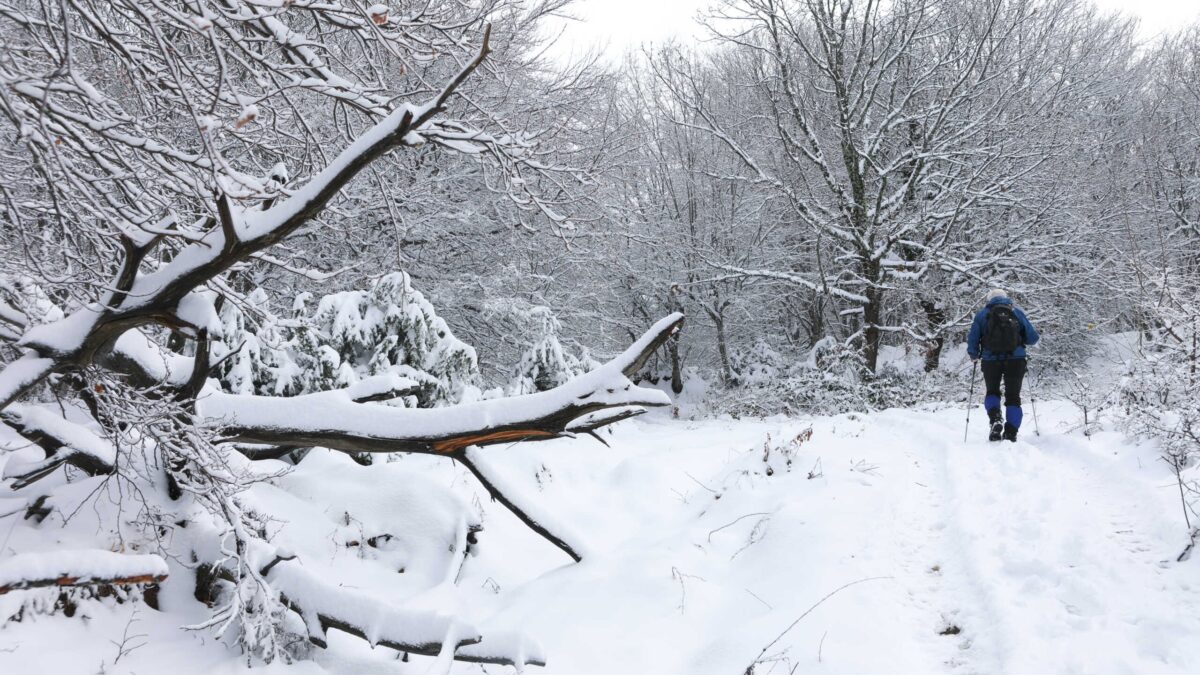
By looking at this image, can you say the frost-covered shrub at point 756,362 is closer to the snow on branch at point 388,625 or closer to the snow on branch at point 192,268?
the snow on branch at point 388,625

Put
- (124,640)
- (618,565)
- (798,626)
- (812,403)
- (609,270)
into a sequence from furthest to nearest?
(609,270) < (812,403) < (618,565) < (798,626) < (124,640)

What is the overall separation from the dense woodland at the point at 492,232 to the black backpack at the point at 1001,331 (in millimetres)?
1110

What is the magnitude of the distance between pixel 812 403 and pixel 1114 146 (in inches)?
528

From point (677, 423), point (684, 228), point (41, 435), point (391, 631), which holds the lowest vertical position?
point (677, 423)

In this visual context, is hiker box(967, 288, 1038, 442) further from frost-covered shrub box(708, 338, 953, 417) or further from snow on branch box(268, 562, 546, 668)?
snow on branch box(268, 562, 546, 668)

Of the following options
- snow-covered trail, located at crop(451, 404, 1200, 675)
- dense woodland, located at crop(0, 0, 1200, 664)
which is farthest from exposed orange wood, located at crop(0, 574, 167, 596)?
snow-covered trail, located at crop(451, 404, 1200, 675)

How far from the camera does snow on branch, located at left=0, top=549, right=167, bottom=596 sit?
7.16 ft

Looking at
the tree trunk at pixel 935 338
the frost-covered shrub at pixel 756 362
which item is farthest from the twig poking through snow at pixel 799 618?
the frost-covered shrub at pixel 756 362

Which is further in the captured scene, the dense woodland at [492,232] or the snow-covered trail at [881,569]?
the snow-covered trail at [881,569]

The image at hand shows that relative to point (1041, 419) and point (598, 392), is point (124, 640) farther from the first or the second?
point (1041, 419)

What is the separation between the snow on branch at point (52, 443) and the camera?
124 inches

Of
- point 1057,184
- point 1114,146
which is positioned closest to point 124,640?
point 1057,184

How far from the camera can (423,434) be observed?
3039 mm

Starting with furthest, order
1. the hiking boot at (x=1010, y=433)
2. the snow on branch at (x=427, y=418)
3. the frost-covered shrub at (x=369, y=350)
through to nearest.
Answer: the hiking boot at (x=1010, y=433) < the frost-covered shrub at (x=369, y=350) < the snow on branch at (x=427, y=418)
